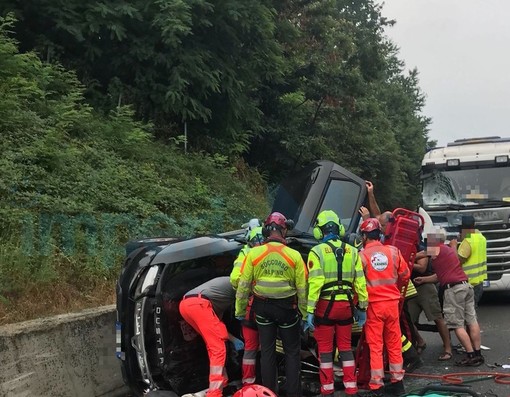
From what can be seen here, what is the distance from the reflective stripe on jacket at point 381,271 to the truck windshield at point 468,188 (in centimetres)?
534

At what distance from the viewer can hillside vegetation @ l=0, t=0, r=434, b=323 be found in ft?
24.2

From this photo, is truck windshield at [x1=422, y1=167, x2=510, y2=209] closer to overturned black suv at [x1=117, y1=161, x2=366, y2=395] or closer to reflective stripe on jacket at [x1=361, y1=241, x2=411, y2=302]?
reflective stripe on jacket at [x1=361, y1=241, x2=411, y2=302]

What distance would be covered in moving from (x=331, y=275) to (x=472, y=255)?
137 inches

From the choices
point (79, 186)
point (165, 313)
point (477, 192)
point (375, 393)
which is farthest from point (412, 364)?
point (79, 186)

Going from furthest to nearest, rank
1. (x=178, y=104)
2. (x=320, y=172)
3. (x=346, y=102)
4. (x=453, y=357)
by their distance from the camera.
→ (x=346, y=102), (x=178, y=104), (x=453, y=357), (x=320, y=172)

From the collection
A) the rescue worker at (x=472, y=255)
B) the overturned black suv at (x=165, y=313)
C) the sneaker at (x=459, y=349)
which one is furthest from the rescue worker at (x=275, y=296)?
the rescue worker at (x=472, y=255)

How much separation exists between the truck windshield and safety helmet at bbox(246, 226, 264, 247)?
6.04 meters

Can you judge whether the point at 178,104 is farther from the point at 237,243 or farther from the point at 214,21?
the point at 237,243

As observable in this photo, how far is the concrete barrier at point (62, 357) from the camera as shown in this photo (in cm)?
508

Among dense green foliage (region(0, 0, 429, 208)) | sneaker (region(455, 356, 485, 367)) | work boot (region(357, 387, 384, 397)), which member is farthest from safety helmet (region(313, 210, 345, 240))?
dense green foliage (region(0, 0, 429, 208))

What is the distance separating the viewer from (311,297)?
Result: 5.58 meters

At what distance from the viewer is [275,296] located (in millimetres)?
5617

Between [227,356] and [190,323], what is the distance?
2.31ft

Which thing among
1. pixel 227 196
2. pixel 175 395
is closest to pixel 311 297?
pixel 175 395
